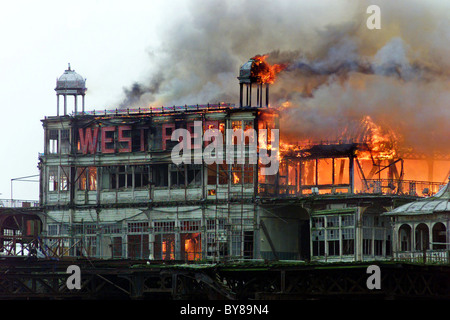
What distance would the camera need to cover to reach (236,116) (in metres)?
122

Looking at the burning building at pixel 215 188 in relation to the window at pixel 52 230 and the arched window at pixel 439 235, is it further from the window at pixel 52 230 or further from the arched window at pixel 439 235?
the arched window at pixel 439 235

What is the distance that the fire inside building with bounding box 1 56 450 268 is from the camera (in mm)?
115438

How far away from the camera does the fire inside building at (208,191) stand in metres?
115

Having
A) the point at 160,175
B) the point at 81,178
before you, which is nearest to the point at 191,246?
the point at 160,175

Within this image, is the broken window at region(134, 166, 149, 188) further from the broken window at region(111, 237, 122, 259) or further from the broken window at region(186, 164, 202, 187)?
the broken window at region(111, 237, 122, 259)

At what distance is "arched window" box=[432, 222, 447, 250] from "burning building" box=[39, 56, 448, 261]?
35.7 feet

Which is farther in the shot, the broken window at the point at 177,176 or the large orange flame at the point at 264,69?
the broken window at the point at 177,176

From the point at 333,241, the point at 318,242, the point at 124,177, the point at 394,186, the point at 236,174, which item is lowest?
the point at 318,242

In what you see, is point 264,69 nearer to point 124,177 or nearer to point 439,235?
point 124,177

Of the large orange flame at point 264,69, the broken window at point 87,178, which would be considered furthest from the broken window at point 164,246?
the large orange flame at point 264,69

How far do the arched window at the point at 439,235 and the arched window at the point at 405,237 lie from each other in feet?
7.46

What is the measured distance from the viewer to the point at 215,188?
122 metres

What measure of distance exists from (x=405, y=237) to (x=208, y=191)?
80.5 ft
